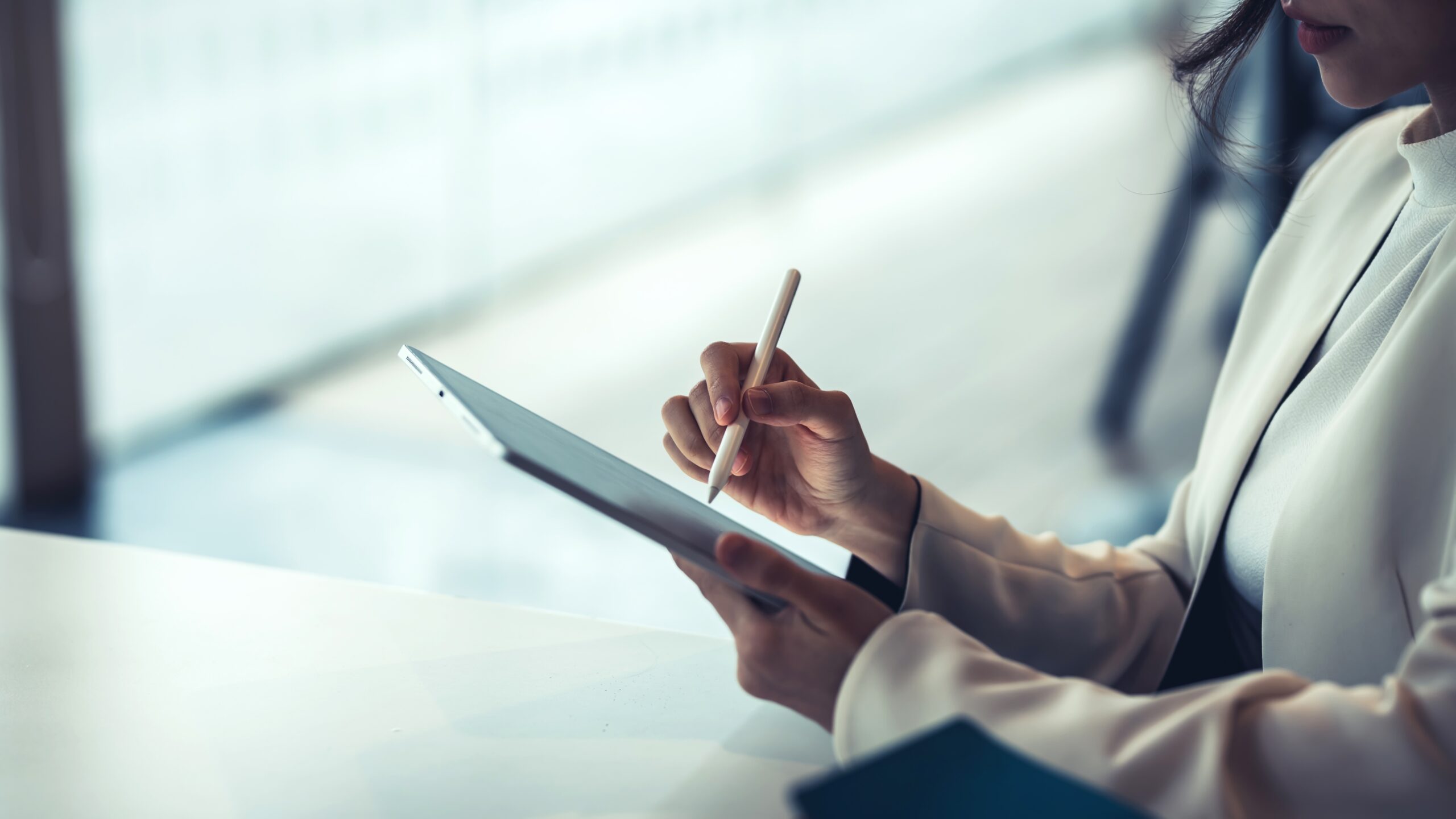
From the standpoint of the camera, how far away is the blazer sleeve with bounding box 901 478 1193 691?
0.77 meters

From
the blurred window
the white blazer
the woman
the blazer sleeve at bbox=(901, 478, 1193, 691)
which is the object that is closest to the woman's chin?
the woman

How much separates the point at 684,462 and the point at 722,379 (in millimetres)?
113

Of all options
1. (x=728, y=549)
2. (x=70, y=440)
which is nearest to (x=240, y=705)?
(x=728, y=549)

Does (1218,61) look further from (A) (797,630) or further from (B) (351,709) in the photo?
(B) (351,709)

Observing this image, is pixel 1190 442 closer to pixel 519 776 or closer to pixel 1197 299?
pixel 1197 299

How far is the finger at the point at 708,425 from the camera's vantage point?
824 mm

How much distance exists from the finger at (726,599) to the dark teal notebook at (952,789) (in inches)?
6.0

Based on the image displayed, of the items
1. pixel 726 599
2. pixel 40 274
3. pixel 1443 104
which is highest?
pixel 1443 104

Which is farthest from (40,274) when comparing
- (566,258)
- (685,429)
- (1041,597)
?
(1041,597)

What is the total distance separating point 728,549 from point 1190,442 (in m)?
2.88

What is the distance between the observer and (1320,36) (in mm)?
699

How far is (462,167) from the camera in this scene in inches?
156

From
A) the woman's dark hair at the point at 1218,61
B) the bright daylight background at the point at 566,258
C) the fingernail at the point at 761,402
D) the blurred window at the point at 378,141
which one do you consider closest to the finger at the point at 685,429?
the fingernail at the point at 761,402

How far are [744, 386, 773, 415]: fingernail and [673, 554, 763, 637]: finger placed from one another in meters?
0.19
